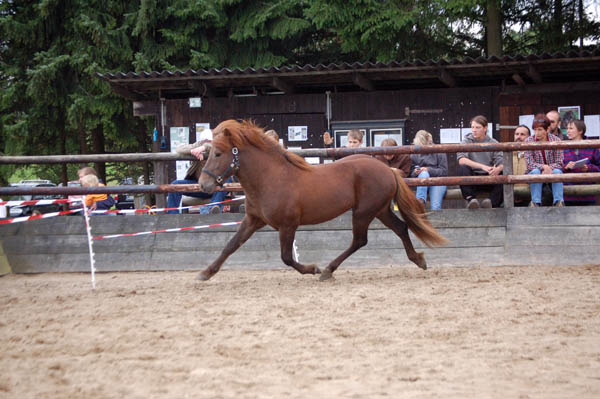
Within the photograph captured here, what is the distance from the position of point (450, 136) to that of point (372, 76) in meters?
2.05

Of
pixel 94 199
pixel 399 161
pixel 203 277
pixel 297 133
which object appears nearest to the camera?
pixel 203 277

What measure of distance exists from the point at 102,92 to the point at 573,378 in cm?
1483

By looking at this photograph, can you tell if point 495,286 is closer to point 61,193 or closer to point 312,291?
point 312,291

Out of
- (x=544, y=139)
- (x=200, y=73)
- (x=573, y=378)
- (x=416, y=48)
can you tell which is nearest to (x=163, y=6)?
(x=200, y=73)

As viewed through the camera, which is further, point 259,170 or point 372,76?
point 372,76

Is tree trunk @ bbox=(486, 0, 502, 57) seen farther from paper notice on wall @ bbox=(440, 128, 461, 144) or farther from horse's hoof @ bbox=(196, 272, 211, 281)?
horse's hoof @ bbox=(196, 272, 211, 281)

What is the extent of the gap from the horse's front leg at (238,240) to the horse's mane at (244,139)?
0.74 meters

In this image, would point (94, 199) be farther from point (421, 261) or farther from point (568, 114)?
point (568, 114)

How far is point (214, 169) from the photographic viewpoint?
7.17m

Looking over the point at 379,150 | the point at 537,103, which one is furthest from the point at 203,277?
the point at 537,103

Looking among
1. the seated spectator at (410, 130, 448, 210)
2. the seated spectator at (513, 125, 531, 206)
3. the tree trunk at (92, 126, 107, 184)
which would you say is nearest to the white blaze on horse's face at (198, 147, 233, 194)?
the seated spectator at (410, 130, 448, 210)

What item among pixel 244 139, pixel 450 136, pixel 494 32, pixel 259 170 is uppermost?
pixel 494 32

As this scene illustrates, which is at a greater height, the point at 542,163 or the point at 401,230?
the point at 542,163

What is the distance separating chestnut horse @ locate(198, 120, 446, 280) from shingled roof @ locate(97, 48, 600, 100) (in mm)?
4878
